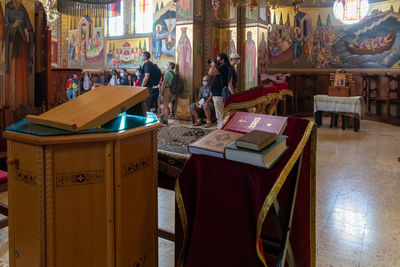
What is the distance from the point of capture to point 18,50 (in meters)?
4.34

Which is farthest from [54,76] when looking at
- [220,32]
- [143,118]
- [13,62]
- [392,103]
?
[392,103]

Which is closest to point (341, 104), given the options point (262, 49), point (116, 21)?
point (262, 49)

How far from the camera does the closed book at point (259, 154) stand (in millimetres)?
1549

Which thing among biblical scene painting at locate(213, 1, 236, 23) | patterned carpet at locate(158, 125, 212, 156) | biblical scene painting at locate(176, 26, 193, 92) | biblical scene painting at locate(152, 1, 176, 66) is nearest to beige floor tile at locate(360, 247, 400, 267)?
patterned carpet at locate(158, 125, 212, 156)

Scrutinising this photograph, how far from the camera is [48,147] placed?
1.53 meters

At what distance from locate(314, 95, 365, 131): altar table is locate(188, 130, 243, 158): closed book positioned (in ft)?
27.8

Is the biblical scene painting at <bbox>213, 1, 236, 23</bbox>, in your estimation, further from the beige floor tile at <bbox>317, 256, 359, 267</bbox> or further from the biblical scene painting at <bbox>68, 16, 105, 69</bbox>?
Result: the beige floor tile at <bbox>317, 256, 359, 267</bbox>

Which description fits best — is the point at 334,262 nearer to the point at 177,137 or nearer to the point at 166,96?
the point at 177,137

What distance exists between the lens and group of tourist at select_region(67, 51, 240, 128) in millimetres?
8023

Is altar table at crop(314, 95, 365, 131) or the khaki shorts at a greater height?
the khaki shorts

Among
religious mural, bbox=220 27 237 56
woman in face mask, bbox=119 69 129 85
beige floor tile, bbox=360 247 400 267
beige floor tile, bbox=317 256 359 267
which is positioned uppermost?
religious mural, bbox=220 27 237 56

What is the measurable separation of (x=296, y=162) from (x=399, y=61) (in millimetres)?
12241

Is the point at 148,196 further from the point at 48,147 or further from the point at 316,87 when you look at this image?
the point at 316,87

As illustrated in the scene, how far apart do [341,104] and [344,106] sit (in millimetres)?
95
